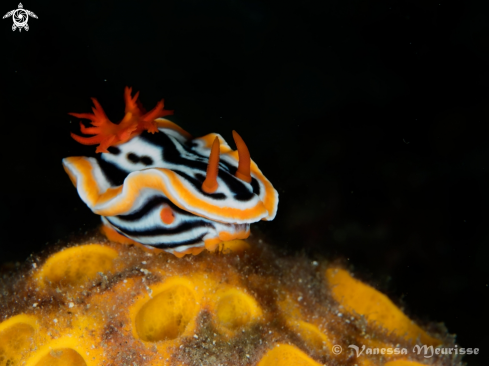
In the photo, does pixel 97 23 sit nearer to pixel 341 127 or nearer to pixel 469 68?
pixel 341 127

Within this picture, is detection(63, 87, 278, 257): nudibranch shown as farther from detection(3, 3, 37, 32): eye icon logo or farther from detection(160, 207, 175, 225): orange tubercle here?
detection(3, 3, 37, 32): eye icon logo

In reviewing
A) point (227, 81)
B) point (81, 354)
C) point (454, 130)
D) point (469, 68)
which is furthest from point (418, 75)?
point (81, 354)

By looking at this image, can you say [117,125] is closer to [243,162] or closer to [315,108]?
[243,162]

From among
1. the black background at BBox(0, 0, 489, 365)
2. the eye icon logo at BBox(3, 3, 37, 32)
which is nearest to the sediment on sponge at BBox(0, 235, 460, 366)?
the black background at BBox(0, 0, 489, 365)

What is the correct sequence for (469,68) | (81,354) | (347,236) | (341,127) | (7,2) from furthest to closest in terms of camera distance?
(347,236), (341,127), (7,2), (469,68), (81,354)

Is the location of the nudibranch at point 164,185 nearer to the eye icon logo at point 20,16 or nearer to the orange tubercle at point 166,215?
the orange tubercle at point 166,215

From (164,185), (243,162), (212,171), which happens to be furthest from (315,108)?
(164,185)

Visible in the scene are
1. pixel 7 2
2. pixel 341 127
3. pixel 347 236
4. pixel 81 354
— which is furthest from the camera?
pixel 347 236
